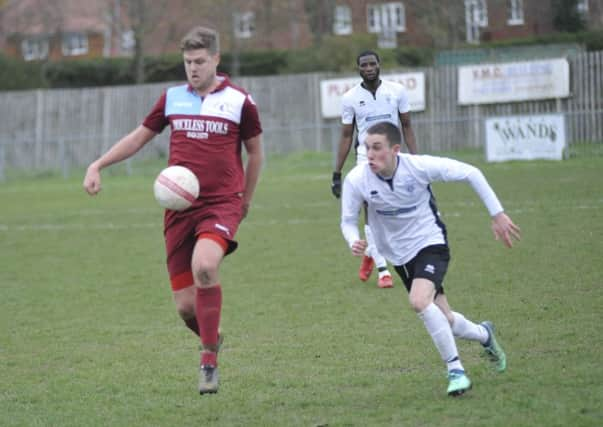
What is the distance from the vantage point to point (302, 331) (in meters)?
8.48

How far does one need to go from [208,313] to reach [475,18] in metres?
38.2

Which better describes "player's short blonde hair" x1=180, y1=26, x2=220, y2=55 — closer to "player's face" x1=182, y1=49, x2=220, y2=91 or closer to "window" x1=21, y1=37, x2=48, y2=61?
"player's face" x1=182, y1=49, x2=220, y2=91

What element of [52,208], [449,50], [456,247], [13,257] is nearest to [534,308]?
[456,247]

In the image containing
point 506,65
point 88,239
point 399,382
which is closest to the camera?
point 399,382

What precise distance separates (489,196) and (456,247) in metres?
6.67

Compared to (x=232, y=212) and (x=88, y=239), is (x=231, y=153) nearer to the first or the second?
(x=232, y=212)

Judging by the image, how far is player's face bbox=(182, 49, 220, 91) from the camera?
646 cm

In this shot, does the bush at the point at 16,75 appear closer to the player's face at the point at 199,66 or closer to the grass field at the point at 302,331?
the grass field at the point at 302,331

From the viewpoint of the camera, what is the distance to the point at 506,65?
28.4 m

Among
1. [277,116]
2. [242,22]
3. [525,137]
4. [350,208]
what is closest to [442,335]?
[350,208]

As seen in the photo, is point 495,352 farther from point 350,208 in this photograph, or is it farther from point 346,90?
point 346,90

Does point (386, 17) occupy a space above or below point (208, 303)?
above

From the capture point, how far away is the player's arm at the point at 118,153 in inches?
259

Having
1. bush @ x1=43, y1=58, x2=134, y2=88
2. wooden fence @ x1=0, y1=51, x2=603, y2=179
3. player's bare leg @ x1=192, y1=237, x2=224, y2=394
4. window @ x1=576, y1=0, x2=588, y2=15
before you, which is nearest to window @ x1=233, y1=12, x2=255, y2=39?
bush @ x1=43, y1=58, x2=134, y2=88
